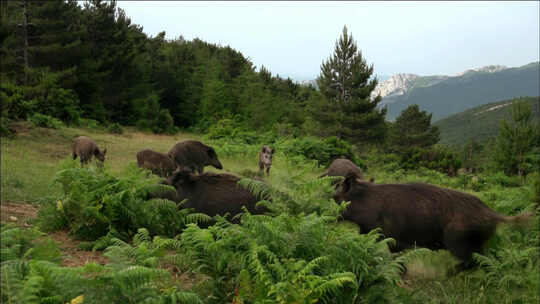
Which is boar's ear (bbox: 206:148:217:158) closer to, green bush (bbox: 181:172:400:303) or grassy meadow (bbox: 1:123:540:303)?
grassy meadow (bbox: 1:123:540:303)

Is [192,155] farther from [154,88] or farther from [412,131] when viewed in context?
[412,131]

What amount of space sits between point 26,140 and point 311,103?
24.0 m

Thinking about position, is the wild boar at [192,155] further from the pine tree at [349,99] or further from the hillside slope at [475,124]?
the hillside slope at [475,124]

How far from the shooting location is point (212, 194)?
530cm

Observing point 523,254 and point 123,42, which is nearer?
point 523,254

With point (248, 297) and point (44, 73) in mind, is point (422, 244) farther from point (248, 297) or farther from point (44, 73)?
point (44, 73)

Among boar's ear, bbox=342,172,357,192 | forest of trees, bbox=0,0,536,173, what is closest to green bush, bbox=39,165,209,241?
boar's ear, bbox=342,172,357,192

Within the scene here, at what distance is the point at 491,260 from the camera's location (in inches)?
168

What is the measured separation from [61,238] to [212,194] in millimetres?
2089

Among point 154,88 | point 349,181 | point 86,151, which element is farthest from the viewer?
point 154,88

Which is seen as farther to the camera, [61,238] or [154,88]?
[154,88]

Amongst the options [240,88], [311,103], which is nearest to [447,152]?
[311,103]

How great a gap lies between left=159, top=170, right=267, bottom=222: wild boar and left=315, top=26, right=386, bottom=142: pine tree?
27402 mm

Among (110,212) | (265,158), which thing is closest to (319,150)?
(265,158)
